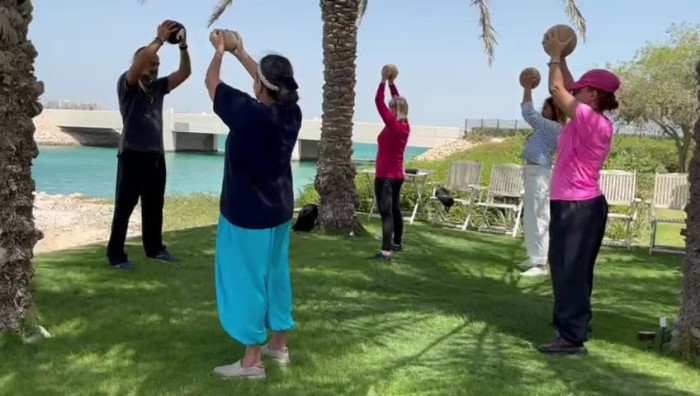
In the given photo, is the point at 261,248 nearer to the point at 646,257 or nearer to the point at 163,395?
the point at 163,395

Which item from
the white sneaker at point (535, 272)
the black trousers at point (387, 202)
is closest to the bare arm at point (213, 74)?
the black trousers at point (387, 202)

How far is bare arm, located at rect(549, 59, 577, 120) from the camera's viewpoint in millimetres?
4193

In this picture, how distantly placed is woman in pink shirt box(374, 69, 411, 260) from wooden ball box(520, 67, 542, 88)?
1.75 metres

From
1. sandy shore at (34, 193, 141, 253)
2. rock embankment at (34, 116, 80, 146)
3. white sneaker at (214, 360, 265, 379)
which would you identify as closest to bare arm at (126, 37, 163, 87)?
white sneaker at (214, 360, 265, 379)

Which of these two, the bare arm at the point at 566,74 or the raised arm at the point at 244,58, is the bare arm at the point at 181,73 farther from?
the bare arm at the point at 566,74

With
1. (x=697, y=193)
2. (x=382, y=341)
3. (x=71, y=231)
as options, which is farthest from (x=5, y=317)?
(x=71, y=231)

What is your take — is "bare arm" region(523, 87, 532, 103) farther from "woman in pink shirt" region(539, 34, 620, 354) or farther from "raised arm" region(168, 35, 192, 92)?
"raised arm" region(168, 35, 192, 92)

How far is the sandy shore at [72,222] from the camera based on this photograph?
10.8 meters

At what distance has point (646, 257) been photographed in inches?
366

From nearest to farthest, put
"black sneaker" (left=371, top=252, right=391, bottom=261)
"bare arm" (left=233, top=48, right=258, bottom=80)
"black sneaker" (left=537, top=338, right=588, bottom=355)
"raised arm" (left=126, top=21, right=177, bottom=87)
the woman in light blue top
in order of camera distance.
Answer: "bare arm" (left=233, top=48, right=258, bottom=80)
"black sneaker" (left=537, top=338, right=588, bottom=355)
"raised arm" (left=126, top=21, right=177, bottom=87)
the woman in light blue top
"black sneaker" (left=371, top=252, right=391, bottom=261)

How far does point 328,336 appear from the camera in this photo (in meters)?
4.64

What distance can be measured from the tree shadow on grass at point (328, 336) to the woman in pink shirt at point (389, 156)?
484 millimetres

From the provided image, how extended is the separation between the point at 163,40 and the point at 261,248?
98.7 inches

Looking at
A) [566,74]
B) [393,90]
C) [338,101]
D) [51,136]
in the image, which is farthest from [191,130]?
[566,74]
